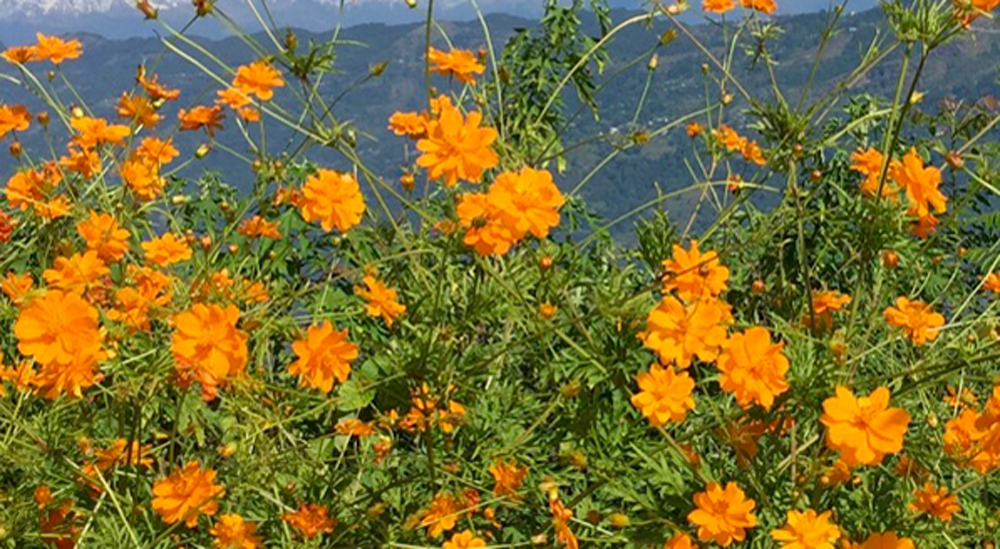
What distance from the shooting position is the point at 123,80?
187875 mm

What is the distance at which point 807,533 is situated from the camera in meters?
1.20

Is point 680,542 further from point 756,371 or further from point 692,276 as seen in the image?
point 692,276

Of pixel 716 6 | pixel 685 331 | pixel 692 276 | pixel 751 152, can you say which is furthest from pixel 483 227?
pixel 751 152

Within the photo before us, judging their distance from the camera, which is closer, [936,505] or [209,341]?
[209,341]

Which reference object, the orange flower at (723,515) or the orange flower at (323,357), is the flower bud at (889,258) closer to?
the orange flower at (723,515)

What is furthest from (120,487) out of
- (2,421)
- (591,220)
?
(591,220)

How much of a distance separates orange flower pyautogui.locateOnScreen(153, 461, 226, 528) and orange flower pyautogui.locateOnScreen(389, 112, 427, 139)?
0.57 meters

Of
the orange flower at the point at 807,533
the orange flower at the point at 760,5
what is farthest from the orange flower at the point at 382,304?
the orange flower at the point at 760,5

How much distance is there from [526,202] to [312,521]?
21.0 inches

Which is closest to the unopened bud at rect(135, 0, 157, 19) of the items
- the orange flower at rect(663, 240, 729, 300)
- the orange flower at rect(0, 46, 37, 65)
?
the orange flower at rect(0, 46, 37, 65)

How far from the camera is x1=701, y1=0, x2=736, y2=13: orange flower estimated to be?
201cm

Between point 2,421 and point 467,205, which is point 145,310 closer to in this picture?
point 2,421

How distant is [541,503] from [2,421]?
77 cm

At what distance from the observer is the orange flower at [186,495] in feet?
4.45
